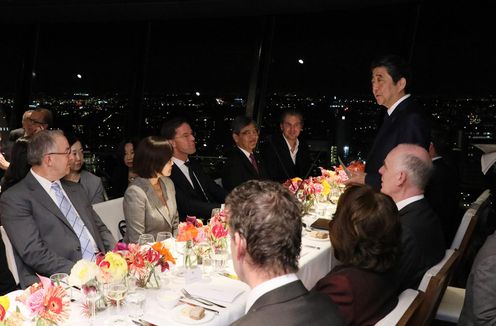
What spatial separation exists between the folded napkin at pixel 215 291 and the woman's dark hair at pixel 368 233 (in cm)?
50

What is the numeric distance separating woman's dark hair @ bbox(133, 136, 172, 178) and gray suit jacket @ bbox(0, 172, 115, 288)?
0.73 m

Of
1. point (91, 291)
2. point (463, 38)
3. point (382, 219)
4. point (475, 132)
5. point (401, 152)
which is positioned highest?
point (463, 38)

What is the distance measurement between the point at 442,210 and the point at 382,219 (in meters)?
2.16

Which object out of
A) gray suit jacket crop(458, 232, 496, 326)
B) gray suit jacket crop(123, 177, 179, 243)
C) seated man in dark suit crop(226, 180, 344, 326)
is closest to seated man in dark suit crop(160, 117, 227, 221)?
gray suit jacket crop(123, 177, 179, 243)

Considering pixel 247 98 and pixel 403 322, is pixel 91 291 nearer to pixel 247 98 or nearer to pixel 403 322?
pixel 403 322

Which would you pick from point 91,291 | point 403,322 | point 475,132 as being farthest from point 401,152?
point 475,132

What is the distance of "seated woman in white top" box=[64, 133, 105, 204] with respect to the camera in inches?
145

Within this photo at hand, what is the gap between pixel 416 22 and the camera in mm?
5785

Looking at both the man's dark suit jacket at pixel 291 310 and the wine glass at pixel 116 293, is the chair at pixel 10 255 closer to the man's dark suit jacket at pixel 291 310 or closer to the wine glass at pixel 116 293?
the wine glass at pixel 116 293

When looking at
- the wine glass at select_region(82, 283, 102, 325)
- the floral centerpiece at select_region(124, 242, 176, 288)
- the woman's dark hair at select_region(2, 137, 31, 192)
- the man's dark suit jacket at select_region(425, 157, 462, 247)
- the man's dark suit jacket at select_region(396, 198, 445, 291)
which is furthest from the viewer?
the man's dark suit jacket at select_region(425, 157, 462, 247)

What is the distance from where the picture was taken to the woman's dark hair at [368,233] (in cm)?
178

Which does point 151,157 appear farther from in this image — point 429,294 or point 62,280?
point 429,294

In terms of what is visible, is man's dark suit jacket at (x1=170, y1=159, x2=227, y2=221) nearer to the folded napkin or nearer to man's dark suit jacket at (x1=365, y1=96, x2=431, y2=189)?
man's dark suit jacket at (x1=365, y1=96, x2=431, y2=189)

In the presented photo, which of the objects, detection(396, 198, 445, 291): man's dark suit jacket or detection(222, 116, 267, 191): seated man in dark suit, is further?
detection(222, 116, 267, 191): seated man in dark suit
